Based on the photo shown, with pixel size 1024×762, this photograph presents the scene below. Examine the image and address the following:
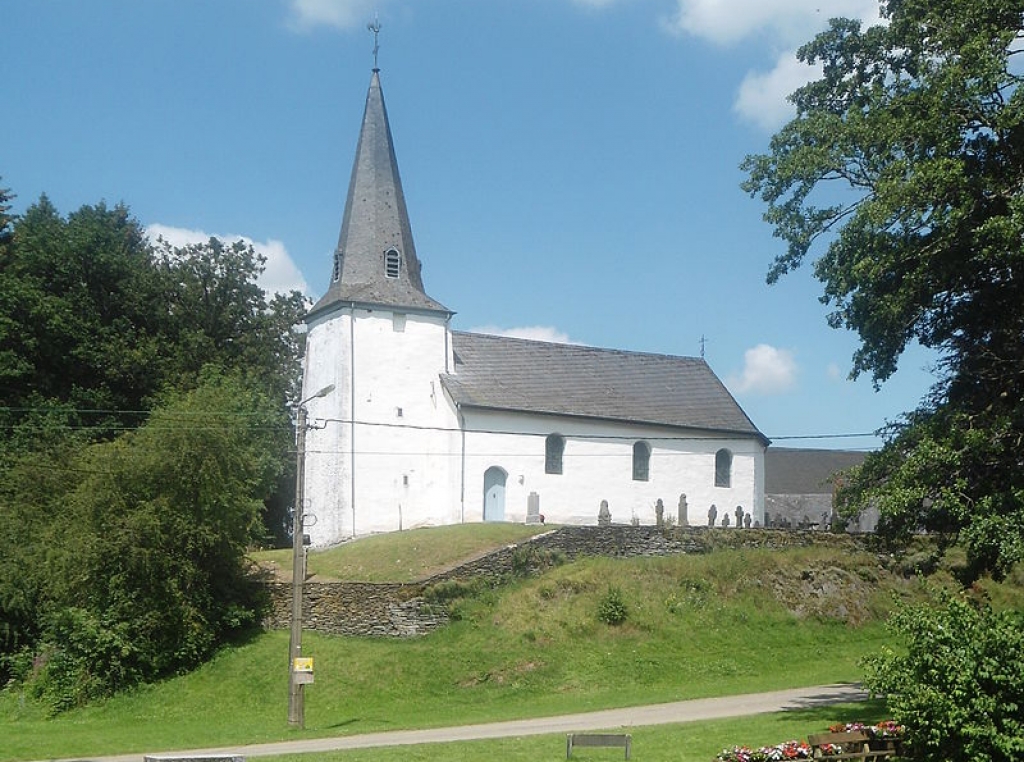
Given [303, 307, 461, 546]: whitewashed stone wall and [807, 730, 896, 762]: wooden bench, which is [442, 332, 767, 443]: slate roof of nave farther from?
[807, 730, 896, 762]: wooden bench

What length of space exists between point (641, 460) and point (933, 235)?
97.6 feet

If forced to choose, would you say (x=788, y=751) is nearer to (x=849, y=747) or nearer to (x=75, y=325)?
(x=849, y=747)

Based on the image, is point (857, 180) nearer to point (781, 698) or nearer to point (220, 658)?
point (781, 698)

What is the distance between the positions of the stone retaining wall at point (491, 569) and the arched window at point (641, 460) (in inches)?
387

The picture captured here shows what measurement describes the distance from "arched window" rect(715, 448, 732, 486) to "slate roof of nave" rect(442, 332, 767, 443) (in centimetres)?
109

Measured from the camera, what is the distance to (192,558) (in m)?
33.5

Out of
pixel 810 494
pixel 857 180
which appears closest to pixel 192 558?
pixel 857 180

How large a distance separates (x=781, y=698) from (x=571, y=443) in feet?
75.4

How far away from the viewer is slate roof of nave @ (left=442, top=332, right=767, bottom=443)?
4722 cm

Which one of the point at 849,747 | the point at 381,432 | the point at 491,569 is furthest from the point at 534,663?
the point at 381,432

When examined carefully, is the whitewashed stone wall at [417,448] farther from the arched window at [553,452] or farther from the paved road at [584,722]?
the paved road at [584,722]

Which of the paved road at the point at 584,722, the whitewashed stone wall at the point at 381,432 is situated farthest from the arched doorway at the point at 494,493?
the paved road at the point at 584,722

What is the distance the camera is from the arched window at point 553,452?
46781 millimetres

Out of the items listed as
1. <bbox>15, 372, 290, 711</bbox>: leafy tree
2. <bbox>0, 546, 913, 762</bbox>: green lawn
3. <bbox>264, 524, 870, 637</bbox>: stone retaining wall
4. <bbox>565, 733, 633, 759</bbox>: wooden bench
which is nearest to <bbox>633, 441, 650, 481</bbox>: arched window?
<bbox>264, 524, 870, 637</bbox>: stone retaining wall
